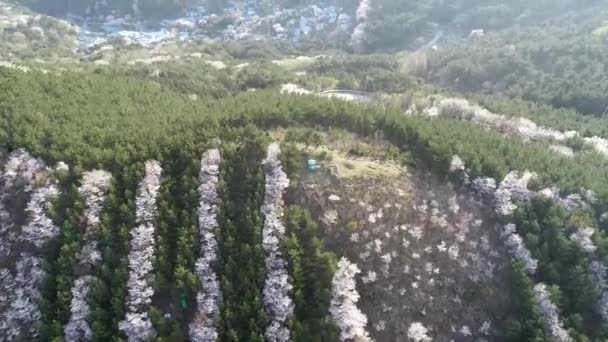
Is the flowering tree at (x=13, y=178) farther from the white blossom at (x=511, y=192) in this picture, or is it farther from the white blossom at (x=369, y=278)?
the white blossom at (x=511, y=192)

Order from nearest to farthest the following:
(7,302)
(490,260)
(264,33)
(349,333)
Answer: (349,333) < (7,302) < (490,260) < (264,33)

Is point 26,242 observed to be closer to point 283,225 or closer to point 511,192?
point 283,225

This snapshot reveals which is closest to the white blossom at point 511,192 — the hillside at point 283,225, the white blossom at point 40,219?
the hillside at point 283,225

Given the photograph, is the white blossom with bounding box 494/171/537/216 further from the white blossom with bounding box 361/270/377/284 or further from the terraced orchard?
the white blossom with bounding box 361/270/377/284

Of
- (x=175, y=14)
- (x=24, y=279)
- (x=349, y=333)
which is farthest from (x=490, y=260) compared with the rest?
(x=175, y=14)

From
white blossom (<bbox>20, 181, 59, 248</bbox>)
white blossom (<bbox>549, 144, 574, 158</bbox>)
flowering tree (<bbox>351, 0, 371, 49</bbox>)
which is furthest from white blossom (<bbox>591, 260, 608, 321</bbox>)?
flowering tree (<bbox>351, 0, 371, 49</bbox>)

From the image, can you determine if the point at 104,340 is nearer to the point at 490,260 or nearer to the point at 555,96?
the point at 490,260
